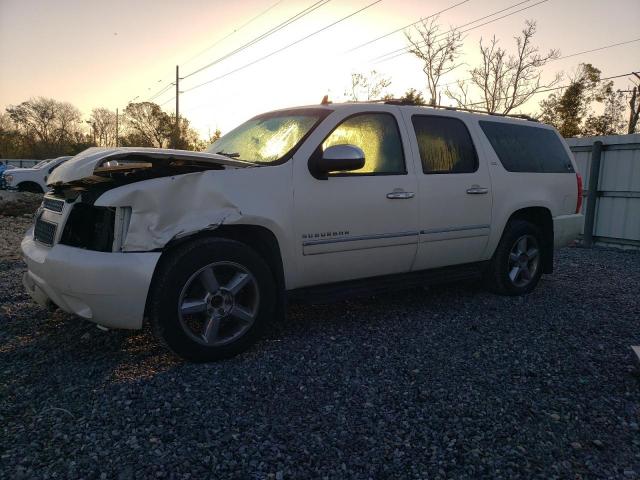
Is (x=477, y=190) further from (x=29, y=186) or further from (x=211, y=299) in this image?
(x=29, y=186)

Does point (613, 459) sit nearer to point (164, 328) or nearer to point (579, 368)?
point (579, 368)

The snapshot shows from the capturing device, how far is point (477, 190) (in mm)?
4668

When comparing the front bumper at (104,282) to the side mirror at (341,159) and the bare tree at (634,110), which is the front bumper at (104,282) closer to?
the side mirror at (341,159)

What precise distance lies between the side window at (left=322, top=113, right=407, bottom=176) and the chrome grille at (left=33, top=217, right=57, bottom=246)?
6.79 ft

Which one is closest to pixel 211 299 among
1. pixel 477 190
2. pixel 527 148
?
pixel 477 190

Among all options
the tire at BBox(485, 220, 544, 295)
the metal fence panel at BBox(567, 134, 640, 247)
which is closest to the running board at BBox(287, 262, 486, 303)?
the tire at BBox(485, 220, 544, 295)

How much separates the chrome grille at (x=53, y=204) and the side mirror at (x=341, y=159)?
5.92 ft

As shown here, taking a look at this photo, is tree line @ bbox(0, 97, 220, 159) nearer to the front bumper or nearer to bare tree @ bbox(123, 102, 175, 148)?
bare tree @ bbox(123, 102, 175, 148)

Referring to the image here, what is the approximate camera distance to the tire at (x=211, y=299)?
10.2 ft

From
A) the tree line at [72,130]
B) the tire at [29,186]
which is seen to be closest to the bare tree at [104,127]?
the tree line at [72,130]

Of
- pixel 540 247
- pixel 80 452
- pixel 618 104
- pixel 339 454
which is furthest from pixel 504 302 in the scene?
pixel 618 104

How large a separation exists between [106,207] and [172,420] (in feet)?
4.49

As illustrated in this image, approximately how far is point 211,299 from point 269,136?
5.00ft

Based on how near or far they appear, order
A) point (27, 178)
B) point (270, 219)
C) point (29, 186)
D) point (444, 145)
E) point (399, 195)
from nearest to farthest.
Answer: point (270, 219) → point (399, 195) → point (444, 145) → point (27, 178) → point (29, 186)
